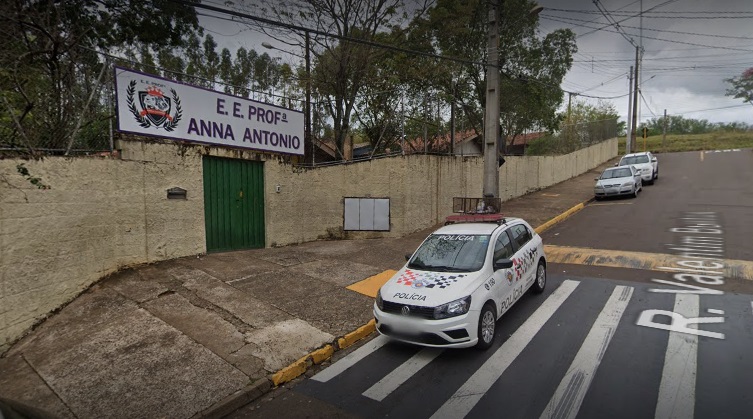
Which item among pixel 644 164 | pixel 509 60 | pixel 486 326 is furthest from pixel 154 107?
pixel 644 164

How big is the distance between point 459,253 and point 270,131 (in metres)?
6.72

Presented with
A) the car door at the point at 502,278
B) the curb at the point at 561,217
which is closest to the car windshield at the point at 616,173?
the curb at the point at 561,217

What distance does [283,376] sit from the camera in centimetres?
475

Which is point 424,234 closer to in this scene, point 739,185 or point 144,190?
point 144,190

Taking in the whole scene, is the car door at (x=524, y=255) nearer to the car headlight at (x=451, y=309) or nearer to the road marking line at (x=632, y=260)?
the car headlight at (x=451, y=309)

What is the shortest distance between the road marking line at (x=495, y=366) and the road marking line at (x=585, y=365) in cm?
64

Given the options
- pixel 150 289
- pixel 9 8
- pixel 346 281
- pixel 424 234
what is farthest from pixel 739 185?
pixel 9 8

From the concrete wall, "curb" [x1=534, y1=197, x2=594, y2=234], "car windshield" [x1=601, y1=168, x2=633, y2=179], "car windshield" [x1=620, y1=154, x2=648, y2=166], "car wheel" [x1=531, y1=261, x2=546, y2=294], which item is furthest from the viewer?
"car windshield" [x1=620, y1=154, x2=648, y2=166]

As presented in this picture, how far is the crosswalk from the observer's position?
12.6 ft

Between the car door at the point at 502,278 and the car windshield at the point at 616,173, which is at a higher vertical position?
the car windshield at the point at 616,173

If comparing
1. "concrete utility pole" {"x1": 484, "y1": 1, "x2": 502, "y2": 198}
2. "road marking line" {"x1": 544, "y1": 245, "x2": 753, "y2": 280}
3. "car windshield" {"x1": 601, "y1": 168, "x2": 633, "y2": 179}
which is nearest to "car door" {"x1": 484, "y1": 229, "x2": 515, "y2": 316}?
"road marking line" {"x1": 544, "y1": 245, "x2": 753, "y2": 280}

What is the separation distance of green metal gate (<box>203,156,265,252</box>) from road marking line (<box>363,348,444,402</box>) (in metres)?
6.22

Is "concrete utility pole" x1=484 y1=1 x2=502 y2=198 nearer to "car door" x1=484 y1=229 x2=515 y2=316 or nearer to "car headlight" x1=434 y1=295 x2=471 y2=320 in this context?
"car door" x1=484 y1=229 x2=515 y2=316

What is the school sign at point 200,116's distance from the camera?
25.4 feet
